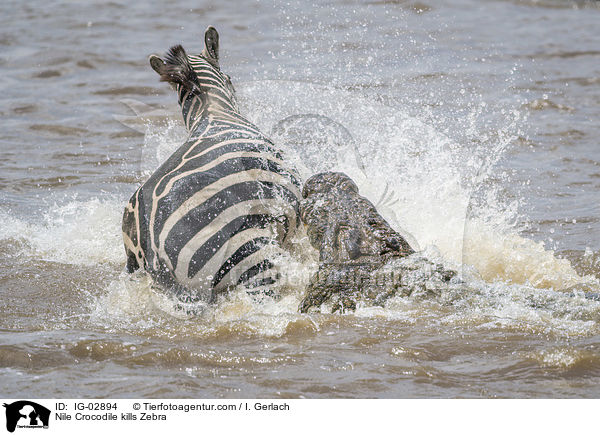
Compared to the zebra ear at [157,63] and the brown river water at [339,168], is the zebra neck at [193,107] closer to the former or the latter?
the zebra ear at [157,63]

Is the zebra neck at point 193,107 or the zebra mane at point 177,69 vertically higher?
the zebra mane at point 177,69

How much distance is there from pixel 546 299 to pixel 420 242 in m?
1.38

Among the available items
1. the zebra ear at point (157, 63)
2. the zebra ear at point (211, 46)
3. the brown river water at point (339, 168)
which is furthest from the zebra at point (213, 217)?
the zebra ear at point (211, 46)

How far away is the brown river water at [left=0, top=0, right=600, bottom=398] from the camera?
129 inches

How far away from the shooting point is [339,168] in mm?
5664

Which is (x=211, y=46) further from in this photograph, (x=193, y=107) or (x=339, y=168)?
(x=339, y=168)

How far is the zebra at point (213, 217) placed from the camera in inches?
152

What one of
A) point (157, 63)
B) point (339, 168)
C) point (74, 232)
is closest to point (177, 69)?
point (157, 63)

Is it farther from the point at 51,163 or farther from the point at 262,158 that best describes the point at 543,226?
the point at 51,163

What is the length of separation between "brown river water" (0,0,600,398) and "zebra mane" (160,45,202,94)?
1270mm

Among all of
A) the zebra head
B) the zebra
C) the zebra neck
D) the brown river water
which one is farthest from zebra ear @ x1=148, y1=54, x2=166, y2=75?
the brown river water

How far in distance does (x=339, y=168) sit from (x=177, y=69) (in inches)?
64.4

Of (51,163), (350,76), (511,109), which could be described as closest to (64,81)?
(51,163)
